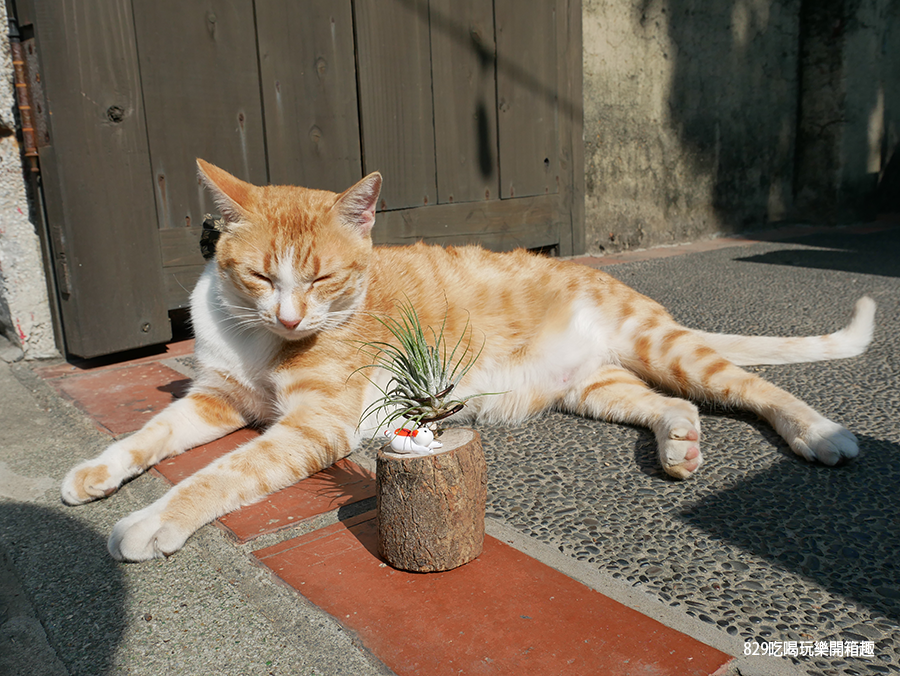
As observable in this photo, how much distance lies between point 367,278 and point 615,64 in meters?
4.53

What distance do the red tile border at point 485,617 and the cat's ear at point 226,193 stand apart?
3.44ft

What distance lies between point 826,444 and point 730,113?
235 inches

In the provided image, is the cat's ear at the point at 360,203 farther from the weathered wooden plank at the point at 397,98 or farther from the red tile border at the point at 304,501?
the weathered wooden plank at the point at 397,98

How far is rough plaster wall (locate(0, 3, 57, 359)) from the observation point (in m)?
3.15

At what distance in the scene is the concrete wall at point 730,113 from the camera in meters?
6.07

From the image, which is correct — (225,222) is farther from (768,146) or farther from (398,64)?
(768,146)

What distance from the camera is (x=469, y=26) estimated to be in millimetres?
4477

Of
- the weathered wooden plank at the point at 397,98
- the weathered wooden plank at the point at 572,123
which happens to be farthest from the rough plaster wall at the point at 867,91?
the weathered wooden plank at the point at 397,98

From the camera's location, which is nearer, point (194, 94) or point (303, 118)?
point (194, 94)

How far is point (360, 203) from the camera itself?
7.35ft

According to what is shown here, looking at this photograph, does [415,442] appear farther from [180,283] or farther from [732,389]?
[180,283]

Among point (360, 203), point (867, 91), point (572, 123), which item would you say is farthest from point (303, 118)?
point (867, 91)

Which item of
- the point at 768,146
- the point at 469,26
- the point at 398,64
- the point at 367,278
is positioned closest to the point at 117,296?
the point at 367,278

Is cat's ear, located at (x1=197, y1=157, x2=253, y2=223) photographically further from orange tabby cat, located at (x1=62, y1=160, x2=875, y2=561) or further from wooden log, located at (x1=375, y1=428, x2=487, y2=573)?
wooden log, located at (x1=375, y1=428, x2=487, y2=573)
